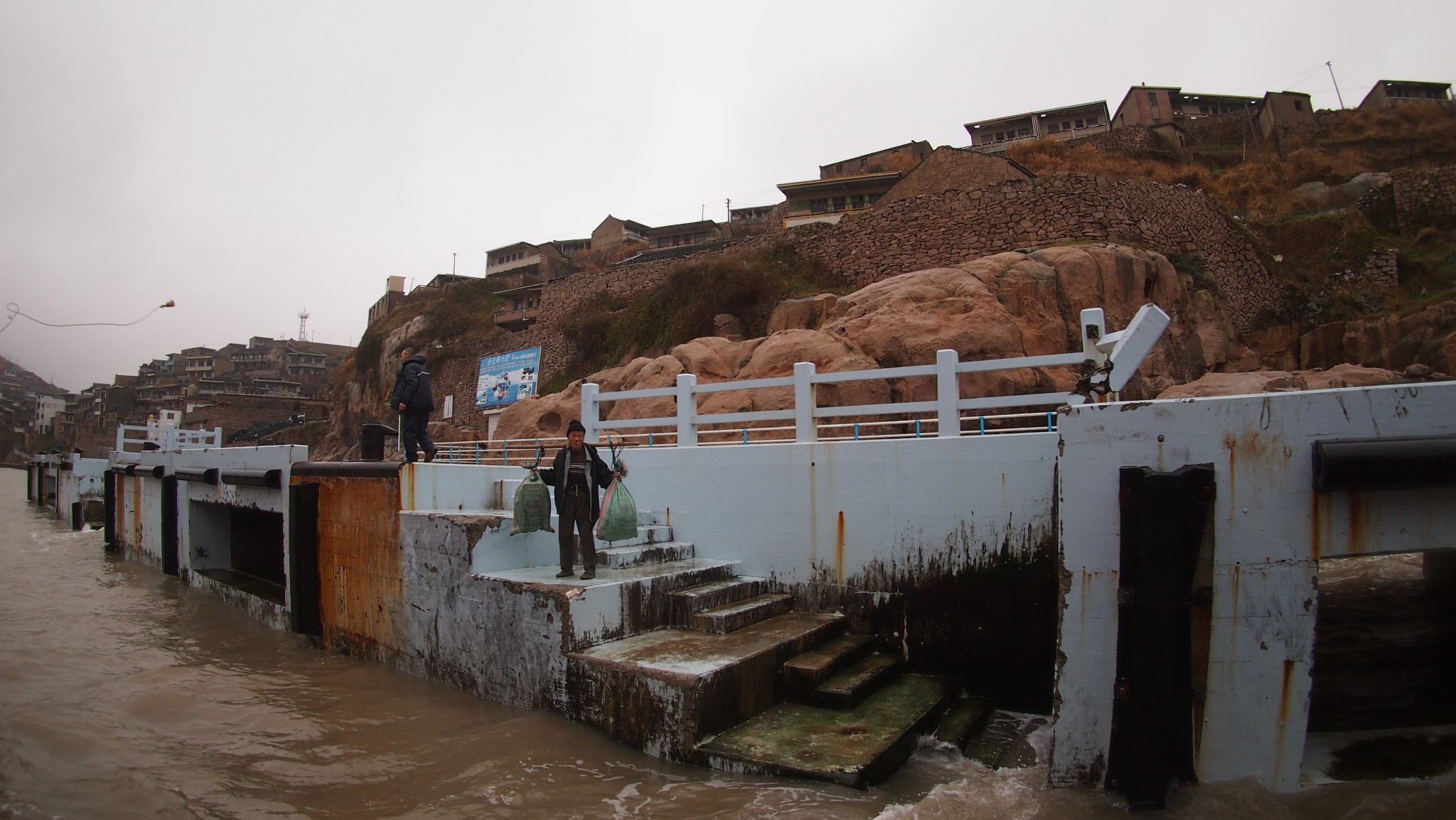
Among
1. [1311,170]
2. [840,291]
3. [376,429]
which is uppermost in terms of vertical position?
[1311,170]

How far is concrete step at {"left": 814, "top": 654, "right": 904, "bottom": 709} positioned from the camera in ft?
17.0

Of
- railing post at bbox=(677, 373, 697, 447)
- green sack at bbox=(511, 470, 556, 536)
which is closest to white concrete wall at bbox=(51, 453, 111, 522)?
railing post at bbox=(677, 373, 697, 447)

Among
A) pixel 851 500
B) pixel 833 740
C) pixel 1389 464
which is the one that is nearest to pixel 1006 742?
pixel 833 740

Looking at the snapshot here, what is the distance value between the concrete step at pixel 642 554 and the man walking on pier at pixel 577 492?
36 cm

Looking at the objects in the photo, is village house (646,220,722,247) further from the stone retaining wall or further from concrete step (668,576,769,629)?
concrete step (668,576,769,629)

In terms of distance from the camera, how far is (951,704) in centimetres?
566

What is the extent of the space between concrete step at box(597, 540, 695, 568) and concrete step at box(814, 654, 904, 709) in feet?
7.18

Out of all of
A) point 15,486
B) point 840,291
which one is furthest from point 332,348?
point 840,291

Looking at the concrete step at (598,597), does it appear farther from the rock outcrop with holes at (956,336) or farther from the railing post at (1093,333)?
the rock outcrop with holes at (956,336)

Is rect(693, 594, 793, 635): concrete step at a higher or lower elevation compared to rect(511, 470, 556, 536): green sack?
lower

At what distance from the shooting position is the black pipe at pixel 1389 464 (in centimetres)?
388

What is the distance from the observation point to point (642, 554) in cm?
695

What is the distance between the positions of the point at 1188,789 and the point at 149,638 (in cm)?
1129

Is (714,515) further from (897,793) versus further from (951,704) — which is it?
(897,793)
